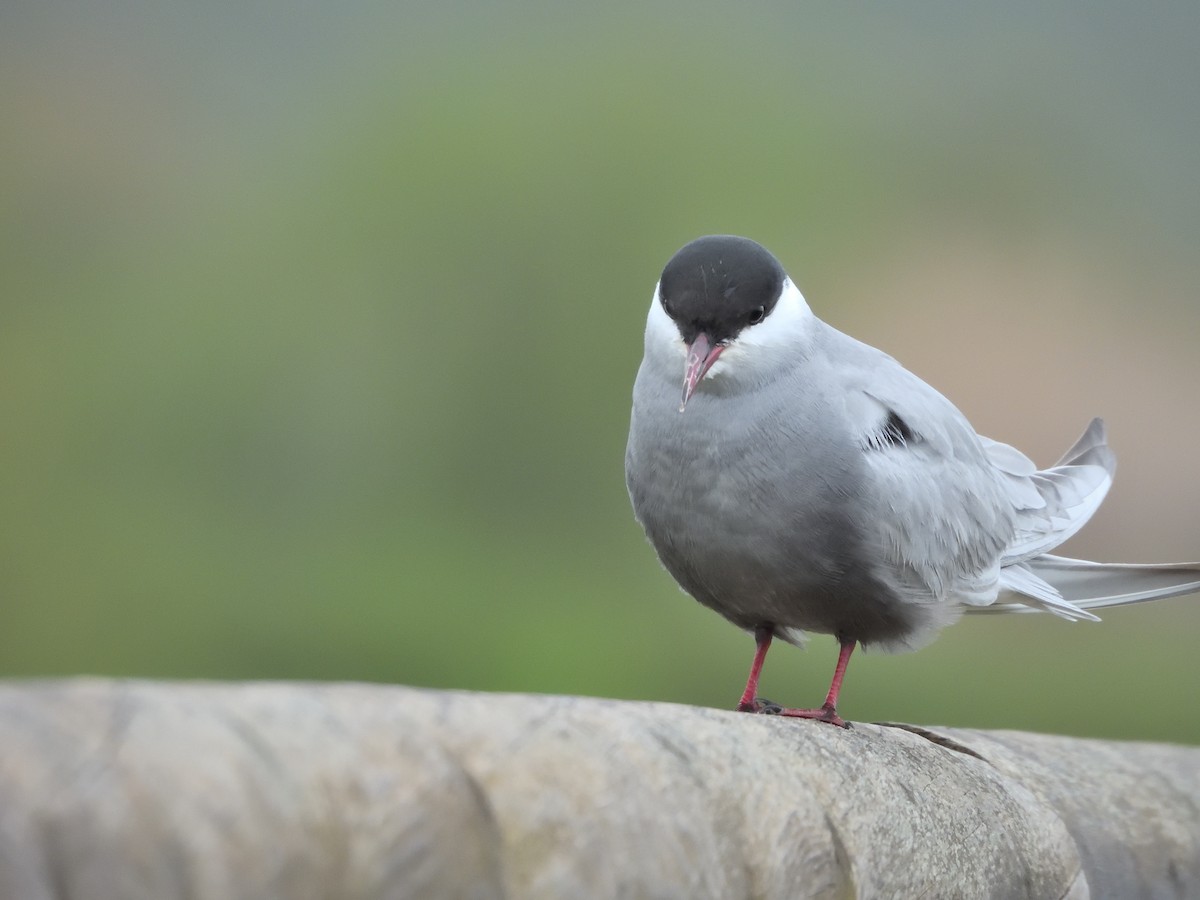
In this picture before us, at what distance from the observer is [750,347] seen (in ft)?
9.56

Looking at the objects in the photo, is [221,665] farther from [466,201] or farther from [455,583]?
[466,201]

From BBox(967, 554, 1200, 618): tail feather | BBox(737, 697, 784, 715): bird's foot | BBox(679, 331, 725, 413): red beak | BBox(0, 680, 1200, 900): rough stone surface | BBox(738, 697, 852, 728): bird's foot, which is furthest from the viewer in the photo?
BBox(967, 554, 1200, 618): tail feather

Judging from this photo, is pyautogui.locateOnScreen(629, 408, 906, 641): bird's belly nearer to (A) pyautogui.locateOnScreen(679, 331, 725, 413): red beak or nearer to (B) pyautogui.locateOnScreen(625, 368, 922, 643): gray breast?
(B) pyautogui.locateOnScreen(625, 368, 922, 643): gray breast

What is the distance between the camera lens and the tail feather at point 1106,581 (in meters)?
3.38

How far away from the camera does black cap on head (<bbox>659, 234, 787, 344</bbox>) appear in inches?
112

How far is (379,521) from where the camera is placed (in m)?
8.75

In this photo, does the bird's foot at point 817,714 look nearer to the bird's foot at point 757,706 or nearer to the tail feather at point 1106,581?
the bird's foot at point 757,706

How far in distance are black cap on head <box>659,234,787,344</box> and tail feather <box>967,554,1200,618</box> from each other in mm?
932

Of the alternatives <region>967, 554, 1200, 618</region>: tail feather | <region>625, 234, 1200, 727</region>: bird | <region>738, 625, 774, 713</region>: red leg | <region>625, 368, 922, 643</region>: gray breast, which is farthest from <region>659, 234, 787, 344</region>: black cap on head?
<region>967, 554, 1200, 618</region>: tail feather

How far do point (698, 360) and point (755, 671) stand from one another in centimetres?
74

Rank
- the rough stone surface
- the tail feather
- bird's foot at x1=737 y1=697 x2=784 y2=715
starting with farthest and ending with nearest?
the tail feather → bird's foot at x1=737 y1=697 x2=784 y2=715 → the rough stone surface

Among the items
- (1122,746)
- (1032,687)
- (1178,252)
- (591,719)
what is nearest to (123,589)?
(1032,687)

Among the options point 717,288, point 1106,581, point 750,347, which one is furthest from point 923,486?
point 1106,581

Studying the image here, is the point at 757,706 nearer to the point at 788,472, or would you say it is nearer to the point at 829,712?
the point at 829,712
